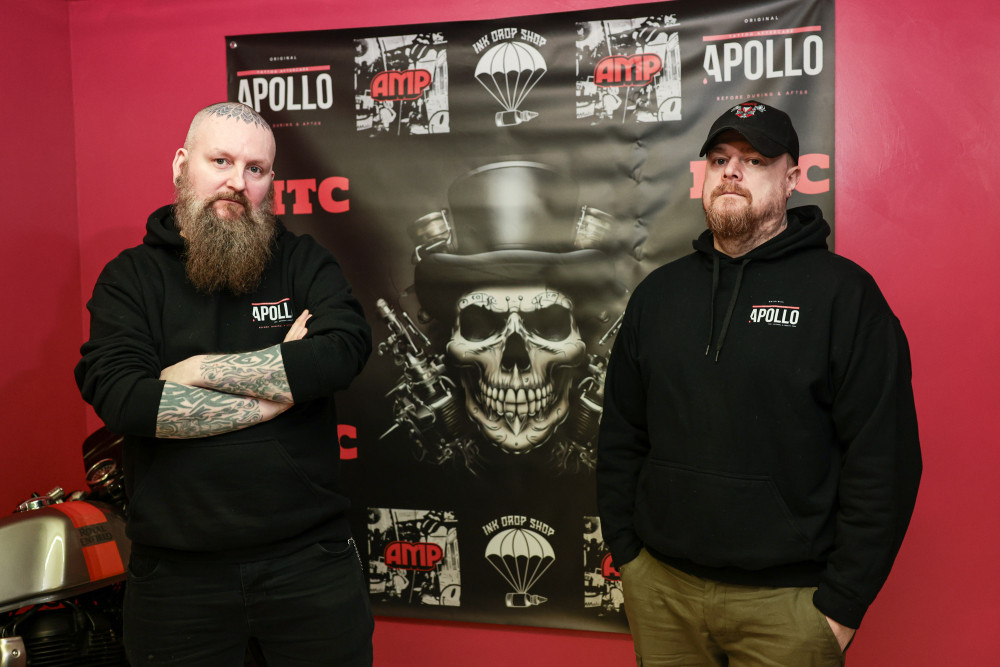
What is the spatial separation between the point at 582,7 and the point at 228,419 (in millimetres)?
1788

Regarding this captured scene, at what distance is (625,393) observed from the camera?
1.86 meters

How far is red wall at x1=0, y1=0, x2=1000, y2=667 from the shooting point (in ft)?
7.68

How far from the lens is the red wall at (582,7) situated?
2.34 meters

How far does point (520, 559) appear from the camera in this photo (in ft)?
8.61

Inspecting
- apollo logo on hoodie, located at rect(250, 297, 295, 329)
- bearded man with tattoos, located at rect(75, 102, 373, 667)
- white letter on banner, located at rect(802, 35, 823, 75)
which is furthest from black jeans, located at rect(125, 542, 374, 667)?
white letter on banner, located at rect(802, 35, 823, 75)

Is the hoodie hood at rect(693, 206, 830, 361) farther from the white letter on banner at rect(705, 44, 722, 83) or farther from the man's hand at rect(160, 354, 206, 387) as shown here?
the man's hand at rect(160, 354, 206, 387)

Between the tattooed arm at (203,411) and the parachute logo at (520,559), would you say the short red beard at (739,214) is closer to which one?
the tattooed arm at (203,411)

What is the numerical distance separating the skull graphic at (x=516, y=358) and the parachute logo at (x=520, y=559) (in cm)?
30

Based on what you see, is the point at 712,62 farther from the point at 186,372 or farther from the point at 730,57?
the point at 186,372

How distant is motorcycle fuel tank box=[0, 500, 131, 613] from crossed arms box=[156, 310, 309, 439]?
0.73 m

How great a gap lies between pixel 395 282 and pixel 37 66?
5.06 ft

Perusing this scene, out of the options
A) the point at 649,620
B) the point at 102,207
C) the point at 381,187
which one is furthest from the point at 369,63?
the point at 649,620

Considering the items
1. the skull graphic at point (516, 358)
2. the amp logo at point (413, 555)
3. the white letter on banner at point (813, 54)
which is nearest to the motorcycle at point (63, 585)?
the amp logo at point (413, 555)

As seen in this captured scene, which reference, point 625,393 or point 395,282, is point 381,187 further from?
point 625,393
